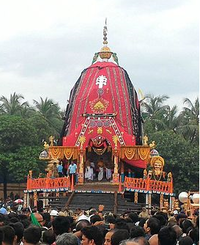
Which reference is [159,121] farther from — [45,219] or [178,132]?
[45,219]

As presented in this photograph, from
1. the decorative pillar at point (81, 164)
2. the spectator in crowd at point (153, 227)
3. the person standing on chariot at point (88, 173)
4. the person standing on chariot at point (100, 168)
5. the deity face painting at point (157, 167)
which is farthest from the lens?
the person standing on chariot at point (100, 168)

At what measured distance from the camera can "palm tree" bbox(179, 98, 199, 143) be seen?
47312 millimetres

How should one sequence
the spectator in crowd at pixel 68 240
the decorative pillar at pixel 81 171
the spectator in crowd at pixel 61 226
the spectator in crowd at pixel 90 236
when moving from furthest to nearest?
the decorative pillar at pixel 81 171, the spectator in crowd at pixel 61 226, the spectator in crowd at pixel 90 236, the spectator in crowd at pixel 68 240

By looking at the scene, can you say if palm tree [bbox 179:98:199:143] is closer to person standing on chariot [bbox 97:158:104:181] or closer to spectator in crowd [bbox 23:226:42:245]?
person standing on chariot [bbox 97:158:104:181]

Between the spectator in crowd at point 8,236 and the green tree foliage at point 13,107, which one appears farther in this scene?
the green tree foliage at point 13,107

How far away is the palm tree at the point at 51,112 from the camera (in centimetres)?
5112

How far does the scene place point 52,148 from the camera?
36.0 metres

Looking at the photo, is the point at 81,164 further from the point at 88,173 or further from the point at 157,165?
the point at 157,165

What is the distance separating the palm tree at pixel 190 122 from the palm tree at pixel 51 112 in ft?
30.6

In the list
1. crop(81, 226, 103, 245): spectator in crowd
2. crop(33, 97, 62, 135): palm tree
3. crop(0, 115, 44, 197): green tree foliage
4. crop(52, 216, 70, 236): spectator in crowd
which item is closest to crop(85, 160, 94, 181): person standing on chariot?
crop(0, 115, 44, 197): green tree foliage

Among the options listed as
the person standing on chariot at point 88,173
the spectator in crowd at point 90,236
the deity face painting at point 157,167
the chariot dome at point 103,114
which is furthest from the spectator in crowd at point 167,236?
the person standing on chariot at point 88,173

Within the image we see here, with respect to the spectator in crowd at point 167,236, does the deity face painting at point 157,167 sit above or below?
above

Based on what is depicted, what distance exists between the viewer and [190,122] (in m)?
48.0

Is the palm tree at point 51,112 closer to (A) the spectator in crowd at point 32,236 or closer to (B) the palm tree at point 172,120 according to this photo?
(B) the palm tree at point 172,120
